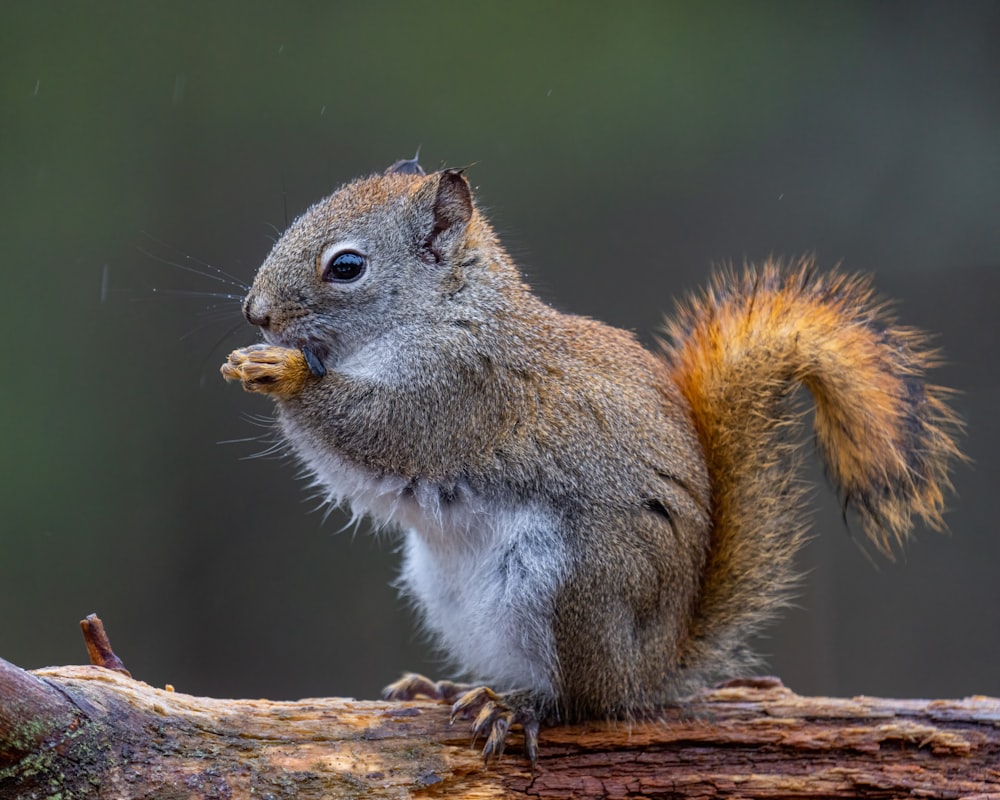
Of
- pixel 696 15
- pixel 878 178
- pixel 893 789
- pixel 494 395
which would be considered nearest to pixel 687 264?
pixel 878 178

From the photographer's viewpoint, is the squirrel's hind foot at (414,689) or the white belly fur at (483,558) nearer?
the white belly fur at (483,558)

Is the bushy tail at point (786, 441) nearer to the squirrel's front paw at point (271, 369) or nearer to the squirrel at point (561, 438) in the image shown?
the squirrel at point (561, 438)

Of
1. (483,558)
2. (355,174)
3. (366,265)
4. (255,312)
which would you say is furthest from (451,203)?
(355,174)

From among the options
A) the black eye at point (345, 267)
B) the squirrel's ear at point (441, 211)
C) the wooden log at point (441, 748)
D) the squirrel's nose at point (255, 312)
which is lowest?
the wooden log at point (441, 748)

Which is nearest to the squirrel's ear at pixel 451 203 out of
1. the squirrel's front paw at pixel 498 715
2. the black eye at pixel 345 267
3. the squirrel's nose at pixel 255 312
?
the black eye at pixel 345 267

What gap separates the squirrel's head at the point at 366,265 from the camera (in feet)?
6.48

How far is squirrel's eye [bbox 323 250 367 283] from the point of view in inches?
78.7

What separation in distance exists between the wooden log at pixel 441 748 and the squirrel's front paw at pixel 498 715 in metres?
0.03

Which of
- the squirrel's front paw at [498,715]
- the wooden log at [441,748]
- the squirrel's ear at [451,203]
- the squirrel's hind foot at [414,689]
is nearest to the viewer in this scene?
the wooden log at [441,748]

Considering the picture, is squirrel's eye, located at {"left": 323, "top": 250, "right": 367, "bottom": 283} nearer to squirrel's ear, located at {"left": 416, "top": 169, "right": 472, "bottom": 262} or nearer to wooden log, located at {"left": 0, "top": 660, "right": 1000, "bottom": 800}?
squirrel's ear, located at {"left": 416, "top": 169, "right": 472, "bottom": 262}

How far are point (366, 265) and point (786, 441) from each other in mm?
945

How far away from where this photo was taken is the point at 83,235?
149 inches

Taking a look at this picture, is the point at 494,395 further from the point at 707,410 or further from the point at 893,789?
the point at 893,789

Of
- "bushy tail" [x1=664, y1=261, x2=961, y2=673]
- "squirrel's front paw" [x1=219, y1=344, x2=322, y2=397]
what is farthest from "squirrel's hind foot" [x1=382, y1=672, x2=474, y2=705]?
"squirrel's front paw" [x1=219, y1=344, x2=322, y2=397]
